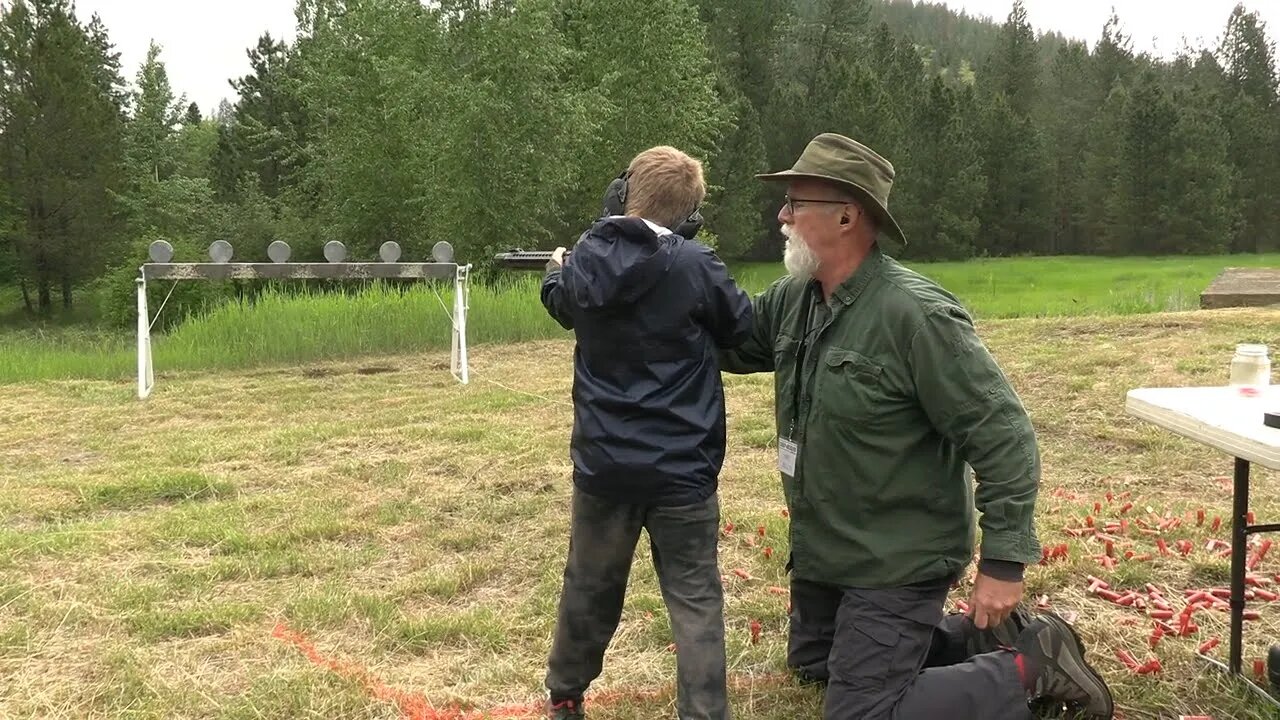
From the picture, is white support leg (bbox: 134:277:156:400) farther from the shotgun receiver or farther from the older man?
the older man

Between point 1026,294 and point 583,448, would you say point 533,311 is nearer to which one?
point 583,448

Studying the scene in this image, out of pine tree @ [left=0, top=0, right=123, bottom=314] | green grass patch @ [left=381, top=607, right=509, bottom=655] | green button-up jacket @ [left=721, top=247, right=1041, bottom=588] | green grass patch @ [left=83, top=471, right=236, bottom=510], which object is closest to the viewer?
green button-up jacket @ [left=721, top=247, right=1041, bottom=588]

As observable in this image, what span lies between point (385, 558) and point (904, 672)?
8.41ft

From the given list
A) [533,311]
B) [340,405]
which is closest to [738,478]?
[340,405]

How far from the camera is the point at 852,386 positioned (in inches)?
92.5

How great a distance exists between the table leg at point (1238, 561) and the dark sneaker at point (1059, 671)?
54 centimetres

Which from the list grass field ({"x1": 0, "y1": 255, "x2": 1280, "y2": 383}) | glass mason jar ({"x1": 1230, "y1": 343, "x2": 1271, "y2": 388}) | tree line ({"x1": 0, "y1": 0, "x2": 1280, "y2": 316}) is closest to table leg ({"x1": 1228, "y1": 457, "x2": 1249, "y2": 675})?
glass mason jar ({"x1": 1230, "y1": 343, "x2": 1271, "y2": 388})

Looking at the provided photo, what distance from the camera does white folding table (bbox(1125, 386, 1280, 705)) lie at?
225 centimetres

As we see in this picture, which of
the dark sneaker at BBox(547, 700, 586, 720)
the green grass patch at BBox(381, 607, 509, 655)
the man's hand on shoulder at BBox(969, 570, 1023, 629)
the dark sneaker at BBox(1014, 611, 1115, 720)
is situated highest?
the man's hand on shoulder at BBox(969, 570, 1023, 629)

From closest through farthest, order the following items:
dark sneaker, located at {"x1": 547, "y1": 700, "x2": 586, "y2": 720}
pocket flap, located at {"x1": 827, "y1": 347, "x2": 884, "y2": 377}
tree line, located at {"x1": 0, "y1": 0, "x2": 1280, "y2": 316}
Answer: pocket flap, located at {"x1": 827, "y1": 347, "x2": 884, "y2": 377} < dark sneaker, located at {"x1": 547, "y1": 700, "x2": 586, "y2": 720} < tree line, located at {"x1": 0, "y1": 0, "x2": 1280, "y2": 316}

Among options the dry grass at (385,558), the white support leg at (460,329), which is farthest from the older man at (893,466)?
the white support leg at (460,329)

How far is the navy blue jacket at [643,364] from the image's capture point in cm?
243

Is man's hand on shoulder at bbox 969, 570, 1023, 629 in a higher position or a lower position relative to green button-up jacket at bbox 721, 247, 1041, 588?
lower

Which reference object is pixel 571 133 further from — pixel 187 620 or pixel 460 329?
pixel 187 620
